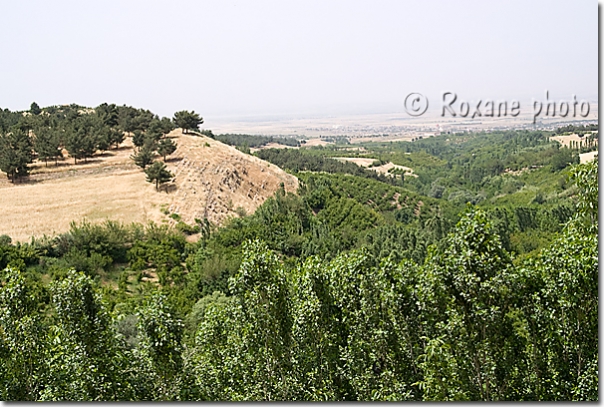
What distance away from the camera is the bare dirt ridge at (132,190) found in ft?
63.9

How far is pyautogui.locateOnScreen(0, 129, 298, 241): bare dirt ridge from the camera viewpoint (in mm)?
19484

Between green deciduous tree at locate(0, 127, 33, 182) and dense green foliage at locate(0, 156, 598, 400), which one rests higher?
green deciduous tree at locate(0, 127, 33, 182)

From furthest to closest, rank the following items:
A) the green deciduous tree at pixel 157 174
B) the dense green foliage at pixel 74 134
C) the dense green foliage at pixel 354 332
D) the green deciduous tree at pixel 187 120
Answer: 1. the green deciduous tree at pixel 187 120
2. the dense green foliage at pixel 74 134
3. the green deciduous tree at pixel 157 174
4. the dense green foliage at pixel 354 332

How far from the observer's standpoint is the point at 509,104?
10586 millimetres

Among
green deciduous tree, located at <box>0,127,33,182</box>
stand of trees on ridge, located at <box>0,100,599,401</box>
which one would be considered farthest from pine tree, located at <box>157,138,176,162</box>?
stand of trees on ridge, located at <box>0,100,599,401</box>

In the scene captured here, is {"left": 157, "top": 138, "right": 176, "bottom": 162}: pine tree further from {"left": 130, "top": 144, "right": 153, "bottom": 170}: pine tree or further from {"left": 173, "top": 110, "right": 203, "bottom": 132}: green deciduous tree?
{"left": 173, "top": 110, "right": 203, "bottom": 132}: green deciduous tree

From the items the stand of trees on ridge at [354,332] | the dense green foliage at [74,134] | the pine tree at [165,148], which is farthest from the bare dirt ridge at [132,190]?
the stand of trees on ridge at [354,332]

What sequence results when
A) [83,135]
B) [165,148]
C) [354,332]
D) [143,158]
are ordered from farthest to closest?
[165,148]
[83,135]
[143,158]
[354,332]

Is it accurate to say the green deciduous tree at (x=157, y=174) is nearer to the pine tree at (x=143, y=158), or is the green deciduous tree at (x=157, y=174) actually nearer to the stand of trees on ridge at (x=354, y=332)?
the pine tree at (x=143, y=158)

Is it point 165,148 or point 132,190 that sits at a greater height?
point 165,148

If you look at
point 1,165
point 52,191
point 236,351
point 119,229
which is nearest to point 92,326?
point 236,351

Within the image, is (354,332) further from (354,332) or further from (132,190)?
(132,190)

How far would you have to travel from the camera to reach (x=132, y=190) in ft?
75.4

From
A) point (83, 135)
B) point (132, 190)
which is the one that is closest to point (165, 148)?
point (83, 135)
